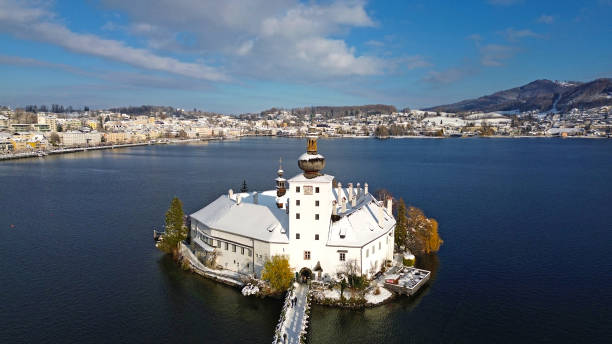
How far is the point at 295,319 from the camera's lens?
60.0 feet

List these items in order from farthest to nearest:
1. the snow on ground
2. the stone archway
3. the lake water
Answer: the stone archway → the snow on ground → the lake water

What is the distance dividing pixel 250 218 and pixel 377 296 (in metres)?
7.95

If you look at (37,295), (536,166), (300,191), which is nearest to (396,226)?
A: (300,191)

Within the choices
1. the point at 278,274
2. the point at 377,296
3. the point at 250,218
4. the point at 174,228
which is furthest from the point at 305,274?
the point at 174,228

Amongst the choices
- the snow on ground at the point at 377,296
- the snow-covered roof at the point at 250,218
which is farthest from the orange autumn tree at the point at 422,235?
the snow-covered roof at the point at 250,218

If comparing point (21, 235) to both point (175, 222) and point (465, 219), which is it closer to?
point (175, 222)

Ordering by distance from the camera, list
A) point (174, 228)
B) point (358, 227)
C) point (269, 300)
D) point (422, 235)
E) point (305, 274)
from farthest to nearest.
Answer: point (422, 235)
point (174, 228)
point (358, 227)
point (305, 274)
point (269, 300)

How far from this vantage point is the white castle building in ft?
71.0

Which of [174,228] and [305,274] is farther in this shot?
[174,228]

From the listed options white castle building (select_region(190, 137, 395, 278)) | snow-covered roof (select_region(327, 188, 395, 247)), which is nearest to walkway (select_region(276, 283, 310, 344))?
white castle building (select_region(190, 137, 395, 278))

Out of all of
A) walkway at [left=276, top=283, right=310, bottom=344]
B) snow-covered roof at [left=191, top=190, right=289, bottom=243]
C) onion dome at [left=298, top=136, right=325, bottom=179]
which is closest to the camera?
walkway at [left=276, top=283, right=310, bottom=344]

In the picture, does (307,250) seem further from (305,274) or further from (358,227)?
(358,227)

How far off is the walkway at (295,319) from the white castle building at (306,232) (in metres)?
1.67

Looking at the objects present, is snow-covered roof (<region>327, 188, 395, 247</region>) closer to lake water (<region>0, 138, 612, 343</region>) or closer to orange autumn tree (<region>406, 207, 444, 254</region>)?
orange autumn tree (<region>406, 207, 444, 254</region>)
